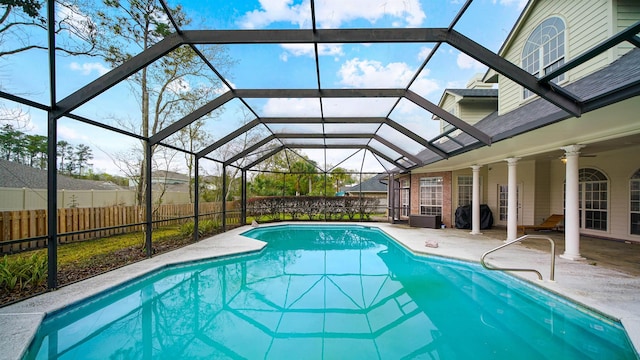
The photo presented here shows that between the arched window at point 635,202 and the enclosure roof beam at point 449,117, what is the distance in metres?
4.92

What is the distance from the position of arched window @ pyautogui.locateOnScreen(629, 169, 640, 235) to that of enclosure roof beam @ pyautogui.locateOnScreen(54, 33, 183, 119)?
449 inches

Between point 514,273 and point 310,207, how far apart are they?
11.0 m

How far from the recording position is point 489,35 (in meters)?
4.92

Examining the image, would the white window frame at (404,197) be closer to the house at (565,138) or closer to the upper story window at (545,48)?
the house at (565,138)

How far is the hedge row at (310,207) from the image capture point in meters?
15.4

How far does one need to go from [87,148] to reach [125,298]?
6764mm

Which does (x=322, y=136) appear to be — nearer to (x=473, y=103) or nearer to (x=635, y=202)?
(x=473, y=103)

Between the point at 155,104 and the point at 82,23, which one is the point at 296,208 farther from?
the point at 82,23

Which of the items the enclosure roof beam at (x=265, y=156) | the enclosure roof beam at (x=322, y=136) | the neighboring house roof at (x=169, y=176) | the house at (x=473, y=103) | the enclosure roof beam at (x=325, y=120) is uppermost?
the house at (x=473, y=103)

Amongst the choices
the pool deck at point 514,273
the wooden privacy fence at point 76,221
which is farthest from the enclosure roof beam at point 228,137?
the pool deck at point 514,273

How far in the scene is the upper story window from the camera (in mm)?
7422

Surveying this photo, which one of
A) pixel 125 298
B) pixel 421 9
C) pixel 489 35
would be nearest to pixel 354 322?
pixel 125 298

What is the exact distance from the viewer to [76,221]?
27.0 ft

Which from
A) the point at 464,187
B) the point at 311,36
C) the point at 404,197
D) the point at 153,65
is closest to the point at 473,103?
the point at 464,187
